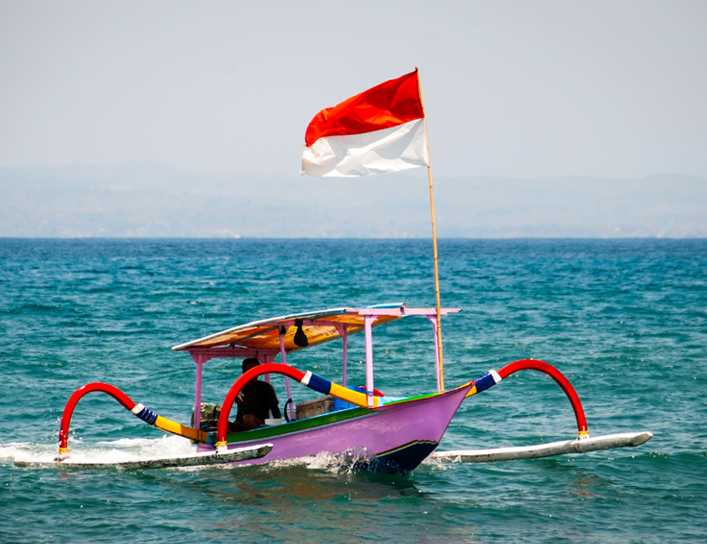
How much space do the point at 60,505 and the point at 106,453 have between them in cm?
335

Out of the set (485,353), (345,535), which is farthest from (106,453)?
→ (485,353)

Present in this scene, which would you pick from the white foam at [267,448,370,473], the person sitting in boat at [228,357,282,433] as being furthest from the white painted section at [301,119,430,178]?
the white foam at [267,448,370,473]

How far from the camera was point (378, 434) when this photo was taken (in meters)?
13.1

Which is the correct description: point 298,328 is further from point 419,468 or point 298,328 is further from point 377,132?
point 377,132

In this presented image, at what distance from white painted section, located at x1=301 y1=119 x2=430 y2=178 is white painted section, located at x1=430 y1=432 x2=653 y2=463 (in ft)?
16.7

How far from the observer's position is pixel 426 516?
1219cm

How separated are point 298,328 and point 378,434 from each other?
7.21 feet

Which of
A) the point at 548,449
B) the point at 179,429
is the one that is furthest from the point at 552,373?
the point at 179,429

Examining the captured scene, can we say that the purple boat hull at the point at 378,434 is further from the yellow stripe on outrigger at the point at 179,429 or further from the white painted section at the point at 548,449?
the white painted section at the point at 548,449

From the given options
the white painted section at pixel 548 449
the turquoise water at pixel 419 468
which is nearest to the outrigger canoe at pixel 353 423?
the white painted section at pixel 548 449

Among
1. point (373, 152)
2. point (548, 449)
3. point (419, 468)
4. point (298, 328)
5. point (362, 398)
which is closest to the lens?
point (362, 398)

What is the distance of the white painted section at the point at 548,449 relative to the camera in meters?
12.6

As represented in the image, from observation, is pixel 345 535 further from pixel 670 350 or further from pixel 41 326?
pixel 41 326

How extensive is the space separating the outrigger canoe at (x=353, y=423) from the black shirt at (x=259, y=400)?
0.58m
